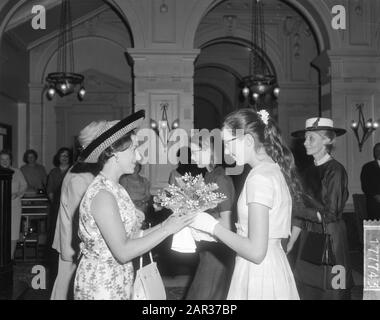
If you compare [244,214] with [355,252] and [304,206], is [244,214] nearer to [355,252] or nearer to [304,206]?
[304,206]

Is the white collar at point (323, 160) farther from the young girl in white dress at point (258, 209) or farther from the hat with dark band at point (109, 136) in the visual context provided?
the hat with dark band at point (109, 136)

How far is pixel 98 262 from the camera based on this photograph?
206cm

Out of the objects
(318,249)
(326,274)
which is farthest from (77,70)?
(326,274)

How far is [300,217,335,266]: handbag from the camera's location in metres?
3.18

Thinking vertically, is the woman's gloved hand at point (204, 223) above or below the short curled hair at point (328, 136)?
below

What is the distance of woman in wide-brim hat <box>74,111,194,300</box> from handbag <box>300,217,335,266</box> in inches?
58.9

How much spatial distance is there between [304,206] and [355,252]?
15.9 feet

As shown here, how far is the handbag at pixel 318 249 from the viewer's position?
318 cm

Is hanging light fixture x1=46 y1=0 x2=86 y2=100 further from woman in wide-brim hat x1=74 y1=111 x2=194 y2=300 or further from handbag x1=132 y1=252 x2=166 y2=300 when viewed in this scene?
handbag x1=132 y1=252 x2=166 y2=300

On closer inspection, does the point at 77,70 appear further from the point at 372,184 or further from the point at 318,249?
the point at 318,249

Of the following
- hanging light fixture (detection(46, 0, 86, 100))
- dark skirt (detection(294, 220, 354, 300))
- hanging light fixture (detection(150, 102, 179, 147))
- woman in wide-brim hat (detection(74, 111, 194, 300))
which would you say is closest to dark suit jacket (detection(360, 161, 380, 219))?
dark skirt (detection(294, 220, 354, 300))

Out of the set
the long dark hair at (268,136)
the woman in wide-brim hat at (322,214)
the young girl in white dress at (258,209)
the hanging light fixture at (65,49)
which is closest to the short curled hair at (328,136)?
the woman in wide-brim hat at (322,214)

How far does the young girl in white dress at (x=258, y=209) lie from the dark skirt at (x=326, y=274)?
3.34ft
